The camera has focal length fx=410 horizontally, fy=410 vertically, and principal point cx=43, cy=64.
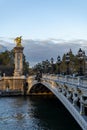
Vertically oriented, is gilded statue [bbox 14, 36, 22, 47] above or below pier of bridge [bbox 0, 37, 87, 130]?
above

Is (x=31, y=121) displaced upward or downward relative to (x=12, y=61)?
downward

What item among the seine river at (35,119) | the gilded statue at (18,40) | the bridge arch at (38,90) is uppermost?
the gilded statue at (18,40)

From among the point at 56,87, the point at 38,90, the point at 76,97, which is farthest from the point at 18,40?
the point at 76,97

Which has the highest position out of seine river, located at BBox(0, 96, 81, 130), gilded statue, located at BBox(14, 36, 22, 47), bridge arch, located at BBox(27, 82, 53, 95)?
gilded statue, located at BBox(14, 36, 22, 47)

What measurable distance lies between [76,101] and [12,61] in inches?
3872

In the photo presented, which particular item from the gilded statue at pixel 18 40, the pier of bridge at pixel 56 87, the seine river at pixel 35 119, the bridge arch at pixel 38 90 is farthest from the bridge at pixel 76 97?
the gilded statue at pixel 18 40

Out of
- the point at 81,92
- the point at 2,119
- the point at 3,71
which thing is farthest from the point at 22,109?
the point at 3,71

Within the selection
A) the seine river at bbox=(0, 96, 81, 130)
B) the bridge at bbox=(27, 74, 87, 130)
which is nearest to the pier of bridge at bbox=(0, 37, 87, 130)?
the bridge at bbox=(27, 74, 87, 130)

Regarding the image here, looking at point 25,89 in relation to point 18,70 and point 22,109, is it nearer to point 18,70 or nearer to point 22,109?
point 18,70

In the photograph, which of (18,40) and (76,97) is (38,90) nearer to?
(18,40)

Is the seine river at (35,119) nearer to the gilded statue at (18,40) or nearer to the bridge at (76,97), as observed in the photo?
the bridge at (76,97)

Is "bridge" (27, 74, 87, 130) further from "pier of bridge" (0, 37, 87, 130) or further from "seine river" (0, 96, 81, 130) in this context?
"seine river" (0, 96, 81, 130)

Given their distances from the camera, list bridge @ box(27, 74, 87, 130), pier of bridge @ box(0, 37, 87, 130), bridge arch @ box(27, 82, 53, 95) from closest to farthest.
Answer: bridge @ box(27, 74, 87, 130) < pier of bridge @ box(0, 37, 87, 130) < bridge arch @ box(27, 82, 53, 95)

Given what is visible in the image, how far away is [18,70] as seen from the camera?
88250 mm
